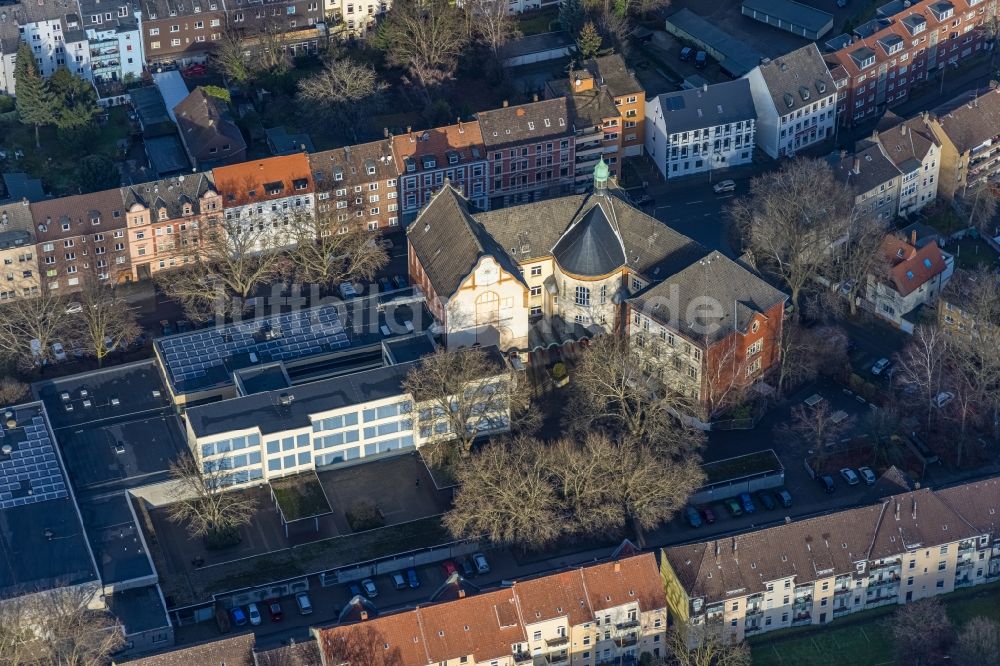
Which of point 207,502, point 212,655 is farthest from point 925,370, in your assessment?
point 212,655

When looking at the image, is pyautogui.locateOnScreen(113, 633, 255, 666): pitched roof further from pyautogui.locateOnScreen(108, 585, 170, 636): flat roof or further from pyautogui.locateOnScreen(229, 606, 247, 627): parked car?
pyautogui.locateOnScreen(229, 606, 247, 627): parked car

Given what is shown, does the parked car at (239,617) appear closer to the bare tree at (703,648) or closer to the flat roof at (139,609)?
the flat roof at (139,609)

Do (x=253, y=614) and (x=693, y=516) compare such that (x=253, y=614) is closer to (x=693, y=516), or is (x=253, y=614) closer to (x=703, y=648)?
(x=703, y=648)

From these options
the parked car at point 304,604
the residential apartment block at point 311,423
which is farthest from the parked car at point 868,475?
the parked car at point 304,604

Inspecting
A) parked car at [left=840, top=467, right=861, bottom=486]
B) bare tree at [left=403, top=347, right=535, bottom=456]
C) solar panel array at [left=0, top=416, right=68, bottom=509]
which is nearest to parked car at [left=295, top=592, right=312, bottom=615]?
bare tree at [left=403, top=347, right=535, bottom=456]

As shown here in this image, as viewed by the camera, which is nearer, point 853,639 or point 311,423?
point 853,639

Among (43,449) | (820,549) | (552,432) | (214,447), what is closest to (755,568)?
(820,549)
